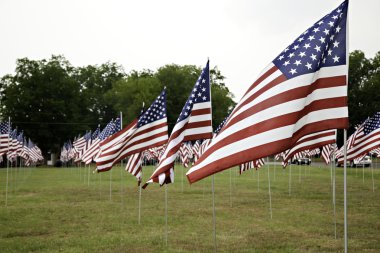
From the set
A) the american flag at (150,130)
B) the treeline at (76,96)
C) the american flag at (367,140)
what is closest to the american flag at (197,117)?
the american flag at (150,130)

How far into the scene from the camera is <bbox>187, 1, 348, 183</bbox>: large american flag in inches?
261

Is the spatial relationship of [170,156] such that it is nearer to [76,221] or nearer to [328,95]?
[328,95]

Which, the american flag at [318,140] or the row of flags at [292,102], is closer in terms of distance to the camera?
the row of flags at [292,102]

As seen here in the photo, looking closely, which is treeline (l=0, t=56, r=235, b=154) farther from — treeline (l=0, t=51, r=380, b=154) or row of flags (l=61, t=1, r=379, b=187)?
row of flags (l=61, t=1, r=379, b=187)

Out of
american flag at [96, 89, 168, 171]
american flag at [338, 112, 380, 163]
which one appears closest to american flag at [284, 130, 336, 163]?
american flag at [96, 89, 168, 171]

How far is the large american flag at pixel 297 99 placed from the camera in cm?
663

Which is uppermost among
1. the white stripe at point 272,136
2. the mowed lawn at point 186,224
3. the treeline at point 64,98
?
the treeline at point 64,98

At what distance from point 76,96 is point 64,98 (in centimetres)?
260

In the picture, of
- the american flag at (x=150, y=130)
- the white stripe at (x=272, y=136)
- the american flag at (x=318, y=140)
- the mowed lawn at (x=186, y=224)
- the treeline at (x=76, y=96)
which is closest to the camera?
the white stripe at (x=272, y=136)

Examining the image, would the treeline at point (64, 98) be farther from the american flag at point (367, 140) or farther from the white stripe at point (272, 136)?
the white stripe at point (272, 136)

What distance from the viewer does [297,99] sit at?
668 centimetres

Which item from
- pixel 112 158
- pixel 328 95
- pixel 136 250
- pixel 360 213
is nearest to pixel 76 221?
pixel 112 158

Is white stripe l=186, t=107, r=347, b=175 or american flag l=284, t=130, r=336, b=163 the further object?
american flag l=284, t=130, r=336, b=163

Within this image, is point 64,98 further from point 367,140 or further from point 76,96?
point 367,140
